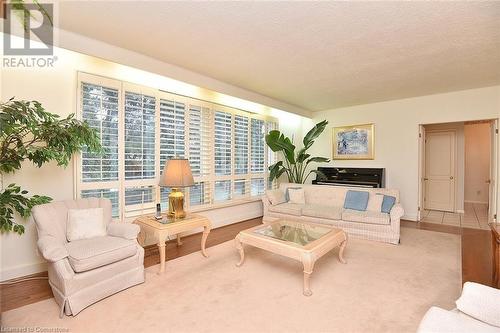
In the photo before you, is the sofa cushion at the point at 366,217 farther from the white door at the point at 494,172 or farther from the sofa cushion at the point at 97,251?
the sofa cushion at the point at 97,251

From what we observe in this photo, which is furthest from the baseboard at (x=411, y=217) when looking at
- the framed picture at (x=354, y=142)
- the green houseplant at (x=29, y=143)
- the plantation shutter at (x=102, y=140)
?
the green houseplant at (x=29, y=143)

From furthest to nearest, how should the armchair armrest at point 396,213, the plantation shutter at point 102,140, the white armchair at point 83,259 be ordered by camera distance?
1. the armchair armrest at point 396,213
2. the plantation shutter at point 102,140
3. the white armchair at point 83,259

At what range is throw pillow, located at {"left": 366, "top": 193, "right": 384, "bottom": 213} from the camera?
4176mm

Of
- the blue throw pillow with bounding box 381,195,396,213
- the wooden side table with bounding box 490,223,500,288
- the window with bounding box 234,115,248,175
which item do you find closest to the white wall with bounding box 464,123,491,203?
the blue throw pillow with bounding box 381,195,396,213

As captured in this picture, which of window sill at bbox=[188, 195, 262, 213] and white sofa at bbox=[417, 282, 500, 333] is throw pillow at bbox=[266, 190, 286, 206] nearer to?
window sill at bbox=[188, 195, 262, 213]

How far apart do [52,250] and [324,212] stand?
3784 millimetres

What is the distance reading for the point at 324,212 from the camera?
4301 millimetres

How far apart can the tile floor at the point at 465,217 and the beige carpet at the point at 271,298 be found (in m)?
2.43

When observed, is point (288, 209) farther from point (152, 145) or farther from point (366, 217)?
point (152, 145)

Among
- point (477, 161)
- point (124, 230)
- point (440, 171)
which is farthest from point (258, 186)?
point (477, 161)

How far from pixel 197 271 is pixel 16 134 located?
228cm

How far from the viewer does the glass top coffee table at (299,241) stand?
2.37m

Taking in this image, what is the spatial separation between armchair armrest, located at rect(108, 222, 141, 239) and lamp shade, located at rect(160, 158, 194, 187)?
0.69 meters

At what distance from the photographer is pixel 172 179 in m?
3.09
